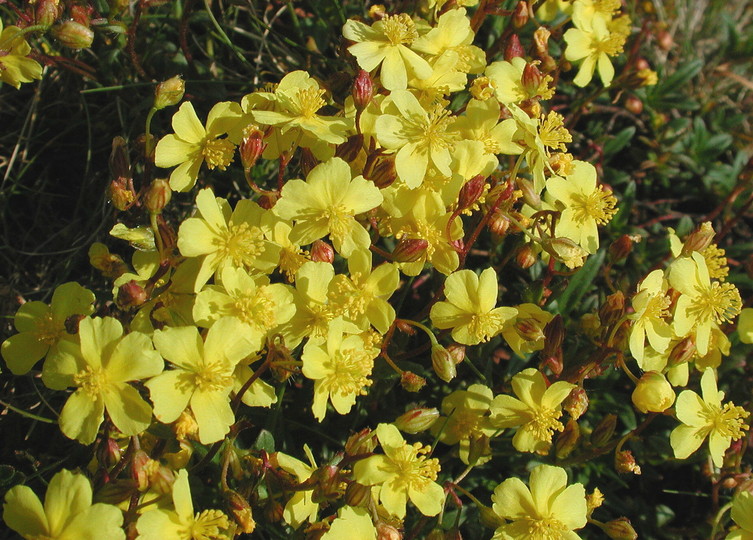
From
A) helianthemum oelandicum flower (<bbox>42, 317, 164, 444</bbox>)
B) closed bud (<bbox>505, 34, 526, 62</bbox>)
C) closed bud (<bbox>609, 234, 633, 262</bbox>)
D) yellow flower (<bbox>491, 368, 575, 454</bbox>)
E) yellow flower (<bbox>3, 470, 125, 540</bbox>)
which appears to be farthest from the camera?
closed bud (<bbox>505, 34, 526, 62</bbox>)

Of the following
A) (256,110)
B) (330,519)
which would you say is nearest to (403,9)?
(256,110)

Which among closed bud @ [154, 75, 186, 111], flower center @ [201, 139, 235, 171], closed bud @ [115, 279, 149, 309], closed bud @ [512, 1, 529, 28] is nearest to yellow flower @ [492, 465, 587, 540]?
closed bud @ [115, 279, 149, 309]

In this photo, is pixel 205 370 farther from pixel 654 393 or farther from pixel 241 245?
pixel 654 393

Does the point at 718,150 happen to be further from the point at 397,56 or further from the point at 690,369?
the point at 397,56

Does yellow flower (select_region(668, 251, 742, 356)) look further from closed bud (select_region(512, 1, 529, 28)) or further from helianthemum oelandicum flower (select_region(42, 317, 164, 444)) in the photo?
helianthemum oelandicum flower (select_region(42, 317, 164, 444))

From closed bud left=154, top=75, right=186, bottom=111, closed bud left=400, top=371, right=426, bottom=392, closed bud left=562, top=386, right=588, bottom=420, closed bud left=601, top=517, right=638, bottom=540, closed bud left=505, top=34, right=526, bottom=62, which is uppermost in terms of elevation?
closed bud left=505, top=34, right=526, bottom=62
